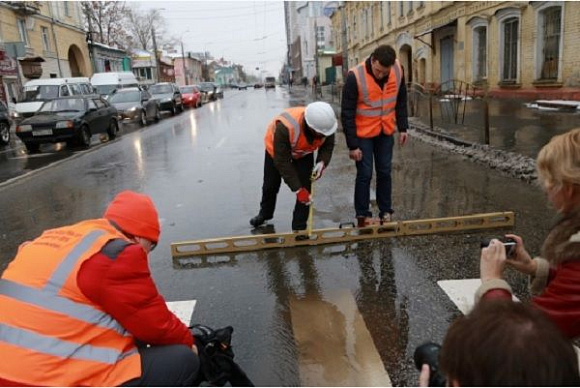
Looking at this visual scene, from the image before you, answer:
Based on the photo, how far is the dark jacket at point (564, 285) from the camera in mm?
1859

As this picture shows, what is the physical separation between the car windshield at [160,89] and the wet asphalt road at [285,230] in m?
18.7

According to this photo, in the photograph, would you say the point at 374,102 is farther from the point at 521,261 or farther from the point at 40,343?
the point at 40,343

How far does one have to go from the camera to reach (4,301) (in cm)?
197

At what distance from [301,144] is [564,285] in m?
3.42

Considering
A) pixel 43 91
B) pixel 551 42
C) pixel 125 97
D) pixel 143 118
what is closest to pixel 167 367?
pixel 551 42

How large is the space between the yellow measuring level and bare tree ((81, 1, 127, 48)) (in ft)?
180

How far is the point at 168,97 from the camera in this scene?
28953 mm

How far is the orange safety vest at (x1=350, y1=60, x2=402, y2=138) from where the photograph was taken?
5.32 metres

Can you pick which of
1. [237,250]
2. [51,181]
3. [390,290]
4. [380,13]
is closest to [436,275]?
[390,290]

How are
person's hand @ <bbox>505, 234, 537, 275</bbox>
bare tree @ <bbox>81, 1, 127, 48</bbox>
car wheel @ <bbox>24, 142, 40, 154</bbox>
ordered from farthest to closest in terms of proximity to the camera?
bare tree @ <bbox>81, 1, 127, 48</bbox>, car wheel @ <bbox>24, 142, 40, 154</bbox>, person's hand @ <bbox>505, 234, 537, 275</bbox>

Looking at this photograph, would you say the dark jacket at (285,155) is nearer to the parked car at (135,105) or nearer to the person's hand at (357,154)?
the person's hand at (357,154)

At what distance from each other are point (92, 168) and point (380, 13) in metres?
33.8

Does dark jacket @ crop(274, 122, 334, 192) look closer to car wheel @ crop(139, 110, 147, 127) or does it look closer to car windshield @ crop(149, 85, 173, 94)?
car wheel @ crop(139, 110, 147, 127)

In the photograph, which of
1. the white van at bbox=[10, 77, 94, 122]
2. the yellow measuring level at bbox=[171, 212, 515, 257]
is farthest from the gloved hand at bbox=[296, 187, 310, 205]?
the white van at bbox=[10, 77, 94, 122]
